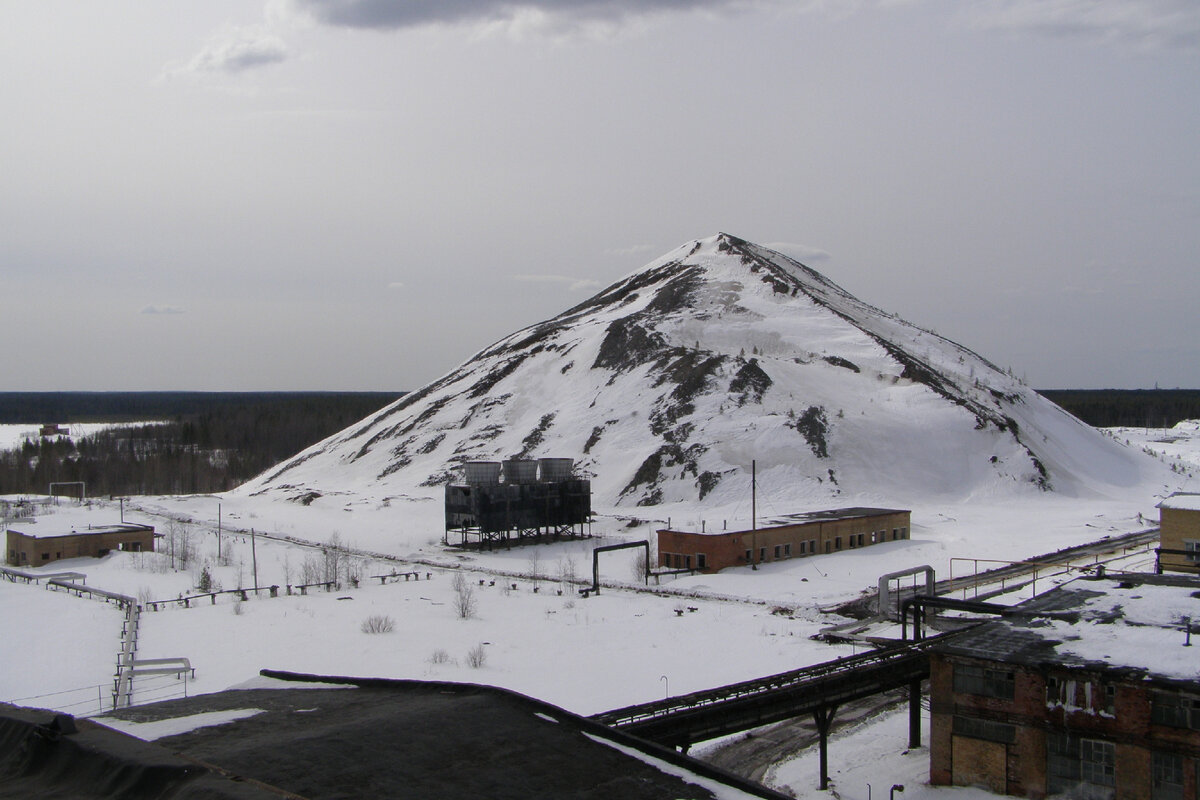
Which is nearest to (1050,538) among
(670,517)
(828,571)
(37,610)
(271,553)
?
(828,571)

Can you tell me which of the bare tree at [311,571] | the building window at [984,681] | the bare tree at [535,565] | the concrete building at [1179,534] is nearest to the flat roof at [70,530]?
the bare tree at [311,571]

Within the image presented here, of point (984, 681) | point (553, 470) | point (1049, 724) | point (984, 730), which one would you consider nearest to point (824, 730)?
point (984, 730)

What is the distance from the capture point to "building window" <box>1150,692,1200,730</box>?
2084 cm

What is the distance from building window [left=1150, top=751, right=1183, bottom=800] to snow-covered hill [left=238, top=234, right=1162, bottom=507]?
53054 millimetres

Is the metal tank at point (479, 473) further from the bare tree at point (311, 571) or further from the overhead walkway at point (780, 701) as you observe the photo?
the overhead walkway at point (780, 701)

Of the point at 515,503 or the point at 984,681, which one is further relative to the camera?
the point at 515,503

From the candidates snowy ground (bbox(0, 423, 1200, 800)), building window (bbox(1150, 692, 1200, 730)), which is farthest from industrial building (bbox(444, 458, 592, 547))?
building window (bbox(1150, 692, 1200, 730))

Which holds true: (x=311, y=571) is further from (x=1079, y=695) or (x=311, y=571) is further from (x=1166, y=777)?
(x=1166, y=777)

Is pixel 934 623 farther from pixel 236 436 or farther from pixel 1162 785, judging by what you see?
pixel 236 436

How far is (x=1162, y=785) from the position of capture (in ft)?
69.6

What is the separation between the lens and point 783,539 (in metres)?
57.1

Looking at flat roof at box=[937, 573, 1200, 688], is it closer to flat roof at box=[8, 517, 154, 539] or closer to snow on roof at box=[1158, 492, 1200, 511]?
snow on roof at box=[1158, 492, 1200, 511]

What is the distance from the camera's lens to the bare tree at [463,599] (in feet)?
140

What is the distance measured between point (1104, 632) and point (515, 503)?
44.9 metres
